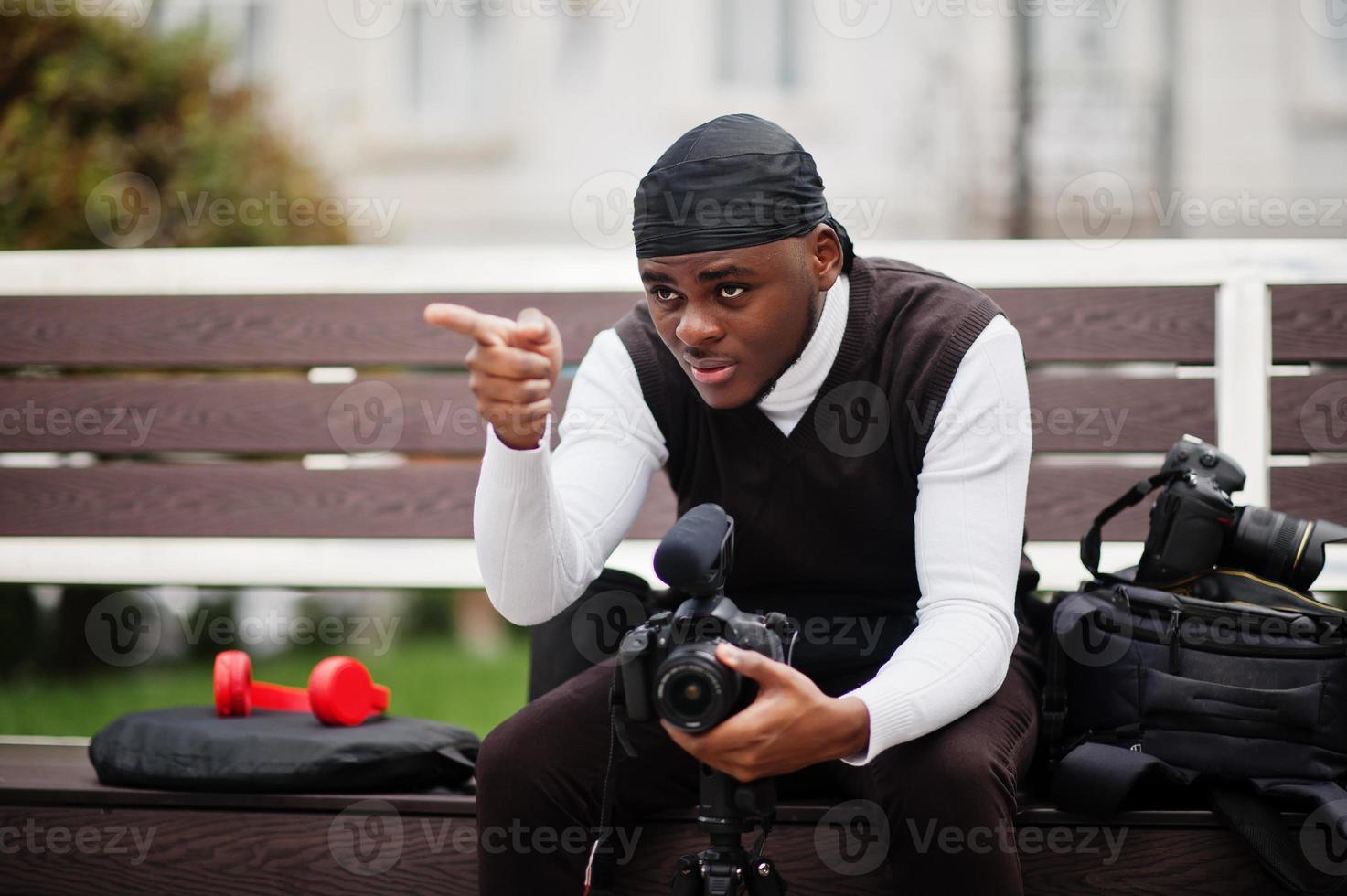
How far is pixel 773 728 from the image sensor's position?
5.57 feet

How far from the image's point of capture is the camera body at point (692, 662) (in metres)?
1.67

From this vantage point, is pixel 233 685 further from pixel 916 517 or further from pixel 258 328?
pixel 916 517

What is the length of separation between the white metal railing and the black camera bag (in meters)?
0.94

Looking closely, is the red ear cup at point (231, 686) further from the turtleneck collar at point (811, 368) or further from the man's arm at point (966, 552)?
the man's arm at point (966, 552)

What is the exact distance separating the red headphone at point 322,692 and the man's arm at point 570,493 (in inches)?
21.5

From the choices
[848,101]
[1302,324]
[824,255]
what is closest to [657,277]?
[824,255]

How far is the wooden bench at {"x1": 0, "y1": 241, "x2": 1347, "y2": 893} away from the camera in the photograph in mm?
3141

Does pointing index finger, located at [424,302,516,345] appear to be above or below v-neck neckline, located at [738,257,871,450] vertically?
above

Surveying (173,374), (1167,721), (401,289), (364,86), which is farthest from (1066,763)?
(364,86)

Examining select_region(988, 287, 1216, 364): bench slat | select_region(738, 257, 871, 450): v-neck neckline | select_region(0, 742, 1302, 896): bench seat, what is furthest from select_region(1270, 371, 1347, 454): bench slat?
select_region(738, 257, 871, 450): v-neck neckline

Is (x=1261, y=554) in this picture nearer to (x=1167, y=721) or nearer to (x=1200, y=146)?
(x=1167, y=721)

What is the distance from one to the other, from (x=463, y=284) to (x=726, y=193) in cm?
150

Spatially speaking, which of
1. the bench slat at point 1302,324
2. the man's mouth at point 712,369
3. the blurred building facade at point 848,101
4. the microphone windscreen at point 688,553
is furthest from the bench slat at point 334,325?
the blurred building facade at point 848,101

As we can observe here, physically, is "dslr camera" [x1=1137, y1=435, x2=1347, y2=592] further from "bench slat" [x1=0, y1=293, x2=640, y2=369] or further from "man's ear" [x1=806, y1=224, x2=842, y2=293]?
"bench slat" [x1=0, y1=293, x2=640, y2=369]
